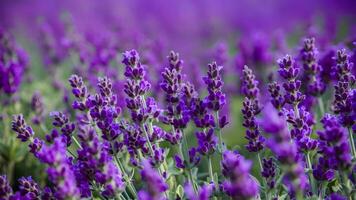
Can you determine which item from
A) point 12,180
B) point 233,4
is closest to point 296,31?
point 233,4

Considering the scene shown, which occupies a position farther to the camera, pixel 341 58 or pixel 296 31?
pixel 296 31

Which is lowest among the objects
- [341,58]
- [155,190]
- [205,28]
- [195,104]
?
[155,190]

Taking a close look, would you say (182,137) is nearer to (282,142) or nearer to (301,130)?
(301,130)

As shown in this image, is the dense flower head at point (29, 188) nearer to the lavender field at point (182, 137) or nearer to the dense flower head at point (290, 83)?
the lavender field at point (182, 137)

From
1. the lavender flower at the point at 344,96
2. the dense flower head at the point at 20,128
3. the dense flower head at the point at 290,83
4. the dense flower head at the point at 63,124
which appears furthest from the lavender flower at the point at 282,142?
the dense flower head at the point at 20,128

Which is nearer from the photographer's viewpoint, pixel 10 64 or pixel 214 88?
pixel 214 88

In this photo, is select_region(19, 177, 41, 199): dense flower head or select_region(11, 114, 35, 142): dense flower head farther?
select_region(11, 114, 35, 142): dense flower head

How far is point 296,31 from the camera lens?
12406mm

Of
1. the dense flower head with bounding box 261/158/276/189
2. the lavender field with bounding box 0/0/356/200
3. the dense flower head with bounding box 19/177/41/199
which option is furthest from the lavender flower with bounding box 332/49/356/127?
the dense flower head with bounding box 19/177/41/199

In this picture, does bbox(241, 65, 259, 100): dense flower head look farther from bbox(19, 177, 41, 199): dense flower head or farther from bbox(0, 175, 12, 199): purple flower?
bbox(0, 175, 12, 199): purple flower

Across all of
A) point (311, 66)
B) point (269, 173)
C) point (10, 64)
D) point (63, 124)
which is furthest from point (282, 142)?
point (10, 64)

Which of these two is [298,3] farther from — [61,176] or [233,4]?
[61,176]

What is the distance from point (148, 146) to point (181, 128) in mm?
226

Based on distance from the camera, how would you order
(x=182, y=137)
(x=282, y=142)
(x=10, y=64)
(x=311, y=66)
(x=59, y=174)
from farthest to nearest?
(x=10, y=64), (x=311, y=66), (x=182, y=137), (x=59, y=174), (x=282, y=142)
